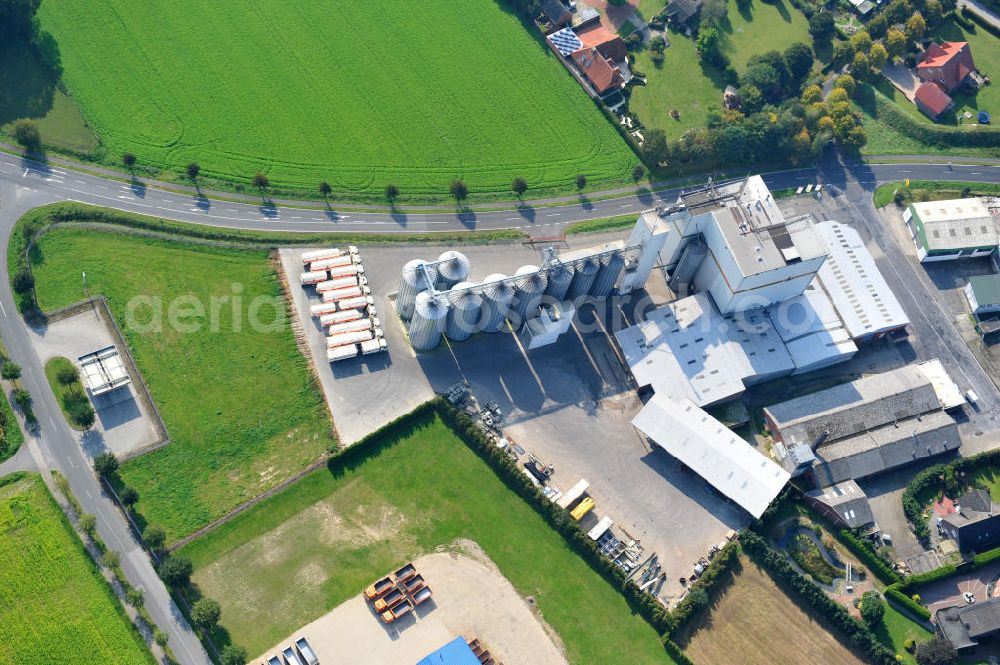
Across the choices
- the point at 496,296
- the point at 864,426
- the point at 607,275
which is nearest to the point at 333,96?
the point at 496,296

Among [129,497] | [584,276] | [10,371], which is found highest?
[10,371]

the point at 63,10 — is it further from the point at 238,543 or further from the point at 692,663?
the point at 692,663

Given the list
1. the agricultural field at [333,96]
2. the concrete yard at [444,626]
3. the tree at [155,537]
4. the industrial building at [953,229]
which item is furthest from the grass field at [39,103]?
the industrial building at [953,229]

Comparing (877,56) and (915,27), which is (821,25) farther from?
(915,27)

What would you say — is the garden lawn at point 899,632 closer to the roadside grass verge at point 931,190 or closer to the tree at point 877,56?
the roadside grass verge at point 931,190

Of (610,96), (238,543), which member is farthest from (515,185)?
(238,543)
